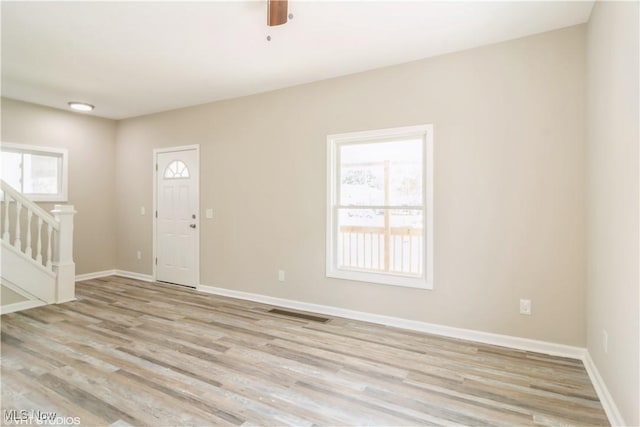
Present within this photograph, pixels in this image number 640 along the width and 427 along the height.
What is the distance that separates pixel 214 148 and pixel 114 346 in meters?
2.78

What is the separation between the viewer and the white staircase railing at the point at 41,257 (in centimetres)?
383

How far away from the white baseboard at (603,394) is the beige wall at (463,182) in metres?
0.25

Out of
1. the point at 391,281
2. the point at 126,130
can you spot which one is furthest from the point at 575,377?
the point at 126,130

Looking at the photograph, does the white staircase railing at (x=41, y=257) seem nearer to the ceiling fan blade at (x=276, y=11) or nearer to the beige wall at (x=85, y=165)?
the beige wall at (x=85, y=165)

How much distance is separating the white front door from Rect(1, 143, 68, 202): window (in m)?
1.40

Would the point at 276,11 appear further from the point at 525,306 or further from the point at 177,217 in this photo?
the point at 177,217

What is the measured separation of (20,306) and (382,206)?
430 cm

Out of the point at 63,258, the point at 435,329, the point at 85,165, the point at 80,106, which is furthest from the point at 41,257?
the point at 435,329

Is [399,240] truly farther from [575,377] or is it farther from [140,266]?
[140,266]

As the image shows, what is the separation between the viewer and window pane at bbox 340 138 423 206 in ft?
11.3

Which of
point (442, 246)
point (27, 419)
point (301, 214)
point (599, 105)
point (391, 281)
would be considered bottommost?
point (27, 419)

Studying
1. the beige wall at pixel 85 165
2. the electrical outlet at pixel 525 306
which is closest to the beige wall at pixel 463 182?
the electrical outlet at pixel 525 306

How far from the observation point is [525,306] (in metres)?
2.86

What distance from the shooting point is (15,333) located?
10.4 ft
